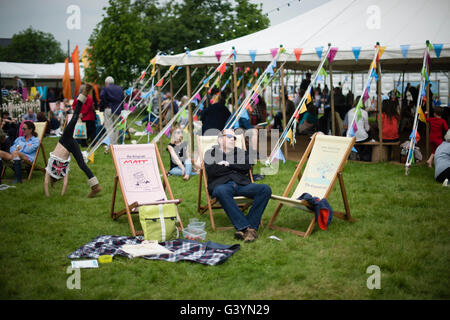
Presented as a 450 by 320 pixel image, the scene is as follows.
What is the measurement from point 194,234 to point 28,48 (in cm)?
6849

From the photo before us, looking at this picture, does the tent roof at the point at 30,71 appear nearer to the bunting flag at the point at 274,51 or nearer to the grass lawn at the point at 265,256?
the bunting flag at the point at 274,51

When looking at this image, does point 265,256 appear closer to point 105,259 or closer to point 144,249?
point 144,249

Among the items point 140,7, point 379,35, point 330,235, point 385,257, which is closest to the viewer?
point 385,257

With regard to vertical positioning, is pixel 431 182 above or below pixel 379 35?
below

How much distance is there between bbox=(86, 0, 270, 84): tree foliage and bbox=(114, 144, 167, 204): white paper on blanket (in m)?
15.7

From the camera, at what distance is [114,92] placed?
11.5 meters

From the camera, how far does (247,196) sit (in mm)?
5434

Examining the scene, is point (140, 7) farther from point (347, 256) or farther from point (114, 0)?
point (347, 256)

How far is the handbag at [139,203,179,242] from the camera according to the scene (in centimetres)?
502

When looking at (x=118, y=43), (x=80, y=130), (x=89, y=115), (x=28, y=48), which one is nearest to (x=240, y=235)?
(x=89, y=115)

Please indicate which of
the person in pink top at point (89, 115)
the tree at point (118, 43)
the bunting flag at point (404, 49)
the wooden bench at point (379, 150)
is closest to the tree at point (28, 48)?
the tree at point (118, 43)

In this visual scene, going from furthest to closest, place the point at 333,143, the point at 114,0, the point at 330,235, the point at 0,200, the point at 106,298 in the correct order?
the point at 114,0 < the point at 0,200 < the point at 333,143 < the point at 330,235 < the point at 106,298
